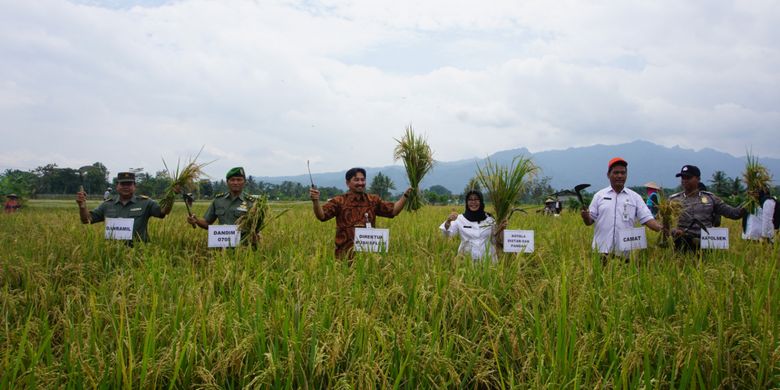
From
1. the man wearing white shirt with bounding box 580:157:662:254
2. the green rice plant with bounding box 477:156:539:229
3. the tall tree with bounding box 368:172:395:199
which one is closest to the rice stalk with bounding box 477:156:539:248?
the green rice plant with bounding box 477:156:539:229

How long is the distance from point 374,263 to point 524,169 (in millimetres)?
1839

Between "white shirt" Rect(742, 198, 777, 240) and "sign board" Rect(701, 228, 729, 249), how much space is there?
137cm

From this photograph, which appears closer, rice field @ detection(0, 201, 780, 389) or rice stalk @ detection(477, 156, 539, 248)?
rice field @ detection(0, 201, 780, 389)

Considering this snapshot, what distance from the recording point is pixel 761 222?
5.76 metres

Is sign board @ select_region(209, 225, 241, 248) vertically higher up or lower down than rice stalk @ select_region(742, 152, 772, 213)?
lower down

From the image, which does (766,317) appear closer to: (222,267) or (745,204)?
(222,267)

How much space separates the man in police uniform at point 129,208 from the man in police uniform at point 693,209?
6.29 meters

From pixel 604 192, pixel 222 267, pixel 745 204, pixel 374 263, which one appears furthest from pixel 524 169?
pixel 745 204

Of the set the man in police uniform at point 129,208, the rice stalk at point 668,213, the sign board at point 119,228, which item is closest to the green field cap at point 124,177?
the man in police uniform at point 129,208

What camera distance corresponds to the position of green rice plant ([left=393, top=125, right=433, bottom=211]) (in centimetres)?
581

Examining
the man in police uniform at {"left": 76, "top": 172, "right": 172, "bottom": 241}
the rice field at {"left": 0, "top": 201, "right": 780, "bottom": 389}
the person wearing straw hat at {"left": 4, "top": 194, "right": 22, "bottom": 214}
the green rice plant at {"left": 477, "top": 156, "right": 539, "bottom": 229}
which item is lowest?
the rice field at {"left": 0, "top": 201, "right": 780, "bottom": 389}

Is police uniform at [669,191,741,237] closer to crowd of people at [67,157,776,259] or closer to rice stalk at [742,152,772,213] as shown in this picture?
crowd of people at [67,157,776,259]

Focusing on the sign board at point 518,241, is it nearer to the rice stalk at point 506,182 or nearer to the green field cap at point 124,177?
the rice stalk at point 506,182

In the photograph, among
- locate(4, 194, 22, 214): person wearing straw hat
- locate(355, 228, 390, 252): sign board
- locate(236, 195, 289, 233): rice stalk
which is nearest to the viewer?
locate(355, 228, 390, 252): sign board
